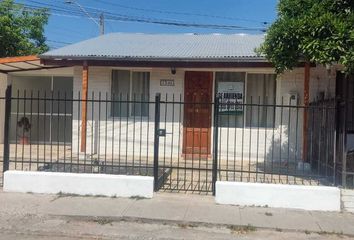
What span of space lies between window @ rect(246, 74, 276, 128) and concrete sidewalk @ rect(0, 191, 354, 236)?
524 cm

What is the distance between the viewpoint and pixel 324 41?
27.8 feet

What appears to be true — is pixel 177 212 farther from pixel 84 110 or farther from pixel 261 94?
pixel 261 94

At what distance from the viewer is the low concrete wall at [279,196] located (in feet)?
27.6

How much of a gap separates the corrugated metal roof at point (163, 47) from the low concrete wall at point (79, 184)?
460 cm

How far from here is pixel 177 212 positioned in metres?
7.91

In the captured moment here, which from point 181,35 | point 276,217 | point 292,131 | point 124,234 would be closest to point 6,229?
point 124,234

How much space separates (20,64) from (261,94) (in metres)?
7.55

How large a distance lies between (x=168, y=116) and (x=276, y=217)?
6.67 m

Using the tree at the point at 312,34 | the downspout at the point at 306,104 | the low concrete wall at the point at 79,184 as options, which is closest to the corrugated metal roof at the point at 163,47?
the downspout at the point at 306,104

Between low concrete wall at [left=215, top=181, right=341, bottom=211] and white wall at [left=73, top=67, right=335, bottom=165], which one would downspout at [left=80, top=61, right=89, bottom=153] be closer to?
white wall at [left=73, top=67, right=335, bottom=165]

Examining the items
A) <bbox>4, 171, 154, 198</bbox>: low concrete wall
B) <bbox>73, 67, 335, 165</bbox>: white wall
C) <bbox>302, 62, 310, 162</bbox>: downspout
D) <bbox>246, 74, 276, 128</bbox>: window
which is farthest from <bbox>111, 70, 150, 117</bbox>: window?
<bbox>4, 171, 154, 198</bbox>: low concrete wall

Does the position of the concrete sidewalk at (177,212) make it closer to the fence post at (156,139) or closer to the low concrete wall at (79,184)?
the low concrete wall at (79,184)

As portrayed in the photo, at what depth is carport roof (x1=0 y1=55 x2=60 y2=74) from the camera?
14.2 meters

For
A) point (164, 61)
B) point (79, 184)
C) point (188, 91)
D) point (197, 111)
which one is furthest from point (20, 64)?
point (79, 184)
